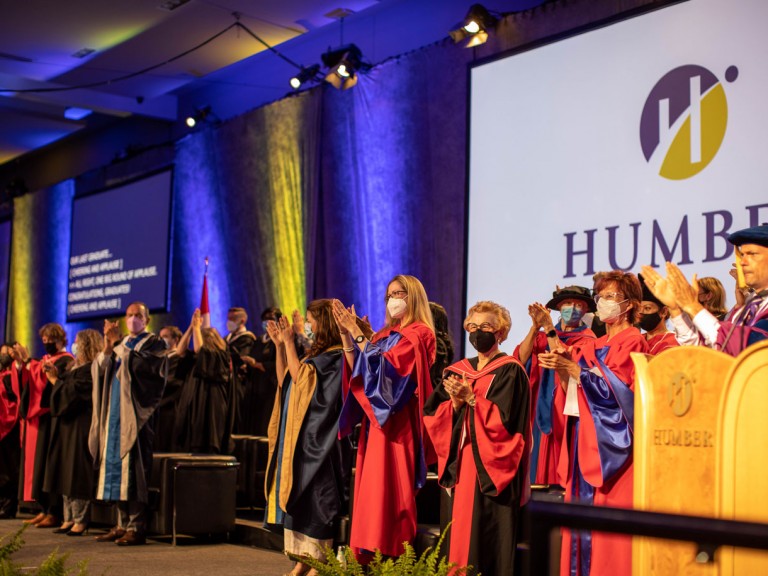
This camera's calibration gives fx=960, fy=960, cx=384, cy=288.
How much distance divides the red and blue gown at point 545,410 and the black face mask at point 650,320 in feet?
1.73

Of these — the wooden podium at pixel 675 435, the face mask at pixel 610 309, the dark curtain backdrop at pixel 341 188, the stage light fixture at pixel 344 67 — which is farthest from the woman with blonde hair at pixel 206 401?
the wooden podium at pixel 675 435

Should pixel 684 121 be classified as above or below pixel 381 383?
above

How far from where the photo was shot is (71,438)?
7.94 meters

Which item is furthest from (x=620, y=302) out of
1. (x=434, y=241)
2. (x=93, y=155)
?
(x=93, y=155)

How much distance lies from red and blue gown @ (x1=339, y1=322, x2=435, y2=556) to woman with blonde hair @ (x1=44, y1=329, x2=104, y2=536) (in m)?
3.59

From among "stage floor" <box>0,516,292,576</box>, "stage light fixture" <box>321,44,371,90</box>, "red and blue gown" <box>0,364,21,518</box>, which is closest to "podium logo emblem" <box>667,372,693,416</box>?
"stage floor" <box>0,516,292,576</box>

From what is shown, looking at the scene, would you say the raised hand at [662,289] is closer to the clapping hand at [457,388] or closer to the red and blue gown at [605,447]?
the red and blue gown at [605,447]

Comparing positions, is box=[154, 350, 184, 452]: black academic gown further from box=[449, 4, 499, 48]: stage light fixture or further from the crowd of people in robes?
box=[449, 4, 499, 48]: stage light fixture

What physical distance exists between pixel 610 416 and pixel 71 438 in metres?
5.42

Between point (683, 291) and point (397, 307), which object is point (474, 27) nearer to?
point (397, 307)

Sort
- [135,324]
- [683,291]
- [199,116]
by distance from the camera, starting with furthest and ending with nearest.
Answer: [199,116] < [135,324] < [683,291]

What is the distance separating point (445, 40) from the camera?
9.12 m

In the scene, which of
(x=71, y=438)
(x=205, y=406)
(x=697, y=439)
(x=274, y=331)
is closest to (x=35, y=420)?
(x=71, y=438)

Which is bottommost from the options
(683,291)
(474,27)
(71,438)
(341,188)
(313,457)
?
(71,438)
